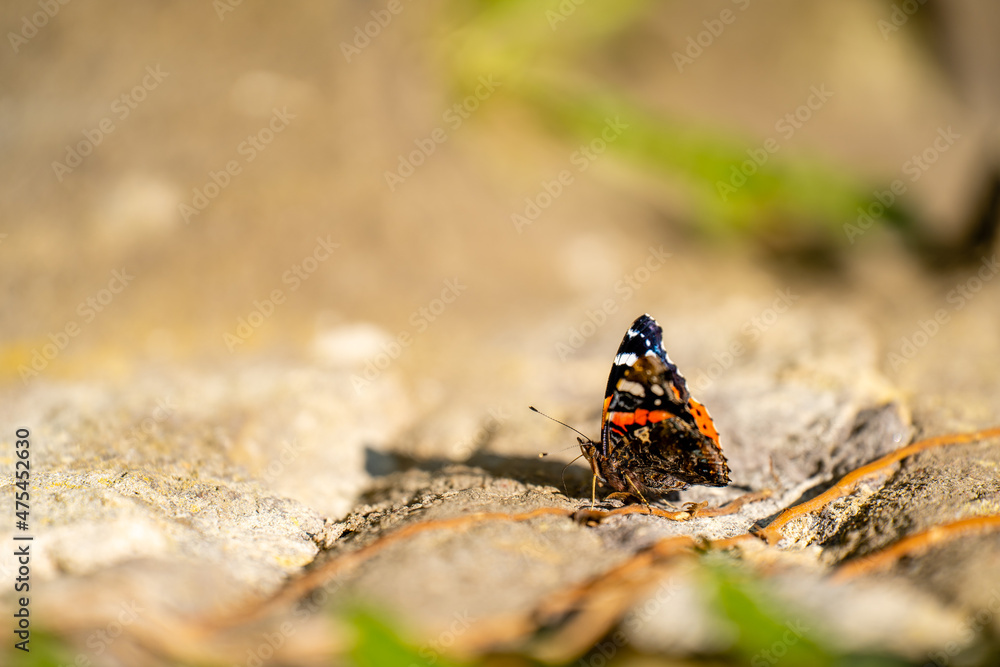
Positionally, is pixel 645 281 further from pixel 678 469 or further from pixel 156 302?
pixel 156 302

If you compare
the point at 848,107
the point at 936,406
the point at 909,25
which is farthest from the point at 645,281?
the point at 909,25

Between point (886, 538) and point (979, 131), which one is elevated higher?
point (979, 131)
